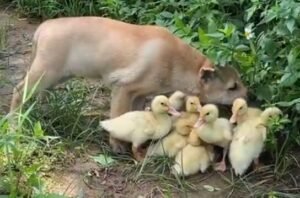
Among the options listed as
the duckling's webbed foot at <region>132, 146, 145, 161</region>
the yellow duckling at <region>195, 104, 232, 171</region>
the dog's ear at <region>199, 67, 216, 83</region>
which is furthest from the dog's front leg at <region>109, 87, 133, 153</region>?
the yellow duckling at <region>195, 104, 232, 171</region>

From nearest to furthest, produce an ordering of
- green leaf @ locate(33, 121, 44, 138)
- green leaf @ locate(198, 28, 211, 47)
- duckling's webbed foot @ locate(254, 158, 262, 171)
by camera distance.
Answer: green leaf @ locate(33, 121, 44, 138), duckling's webbed foot @ locate(254, 158, 262, 171), green leaf @ locate(198, 28, 211, 47)

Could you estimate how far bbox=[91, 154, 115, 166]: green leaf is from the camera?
15.9 ft

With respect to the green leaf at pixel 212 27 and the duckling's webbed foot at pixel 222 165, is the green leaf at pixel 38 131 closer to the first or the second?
the duckling's webbed foot at pixel 222 165

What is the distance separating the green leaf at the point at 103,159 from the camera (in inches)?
190

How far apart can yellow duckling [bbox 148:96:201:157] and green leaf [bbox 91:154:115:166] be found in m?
0.23

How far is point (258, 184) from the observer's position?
184 inches

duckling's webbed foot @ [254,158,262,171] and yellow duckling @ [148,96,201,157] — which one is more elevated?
yellow duckling @ [148,96,201,157]

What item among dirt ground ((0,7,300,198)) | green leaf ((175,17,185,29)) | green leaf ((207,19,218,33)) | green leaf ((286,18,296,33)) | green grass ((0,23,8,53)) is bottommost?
dirt ground ((0,7,300,198))

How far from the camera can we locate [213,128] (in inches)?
185

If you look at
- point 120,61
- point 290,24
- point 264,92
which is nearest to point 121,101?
point 120,61

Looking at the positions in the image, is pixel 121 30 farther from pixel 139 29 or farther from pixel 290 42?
pixel 290 42

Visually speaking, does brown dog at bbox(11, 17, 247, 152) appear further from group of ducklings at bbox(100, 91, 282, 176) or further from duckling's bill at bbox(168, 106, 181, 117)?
duckling's bill at bbox(168, 106, 181, 117)

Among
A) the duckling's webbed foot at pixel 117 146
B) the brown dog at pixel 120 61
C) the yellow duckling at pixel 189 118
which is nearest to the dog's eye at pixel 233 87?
the brown dog at pixel 120 61

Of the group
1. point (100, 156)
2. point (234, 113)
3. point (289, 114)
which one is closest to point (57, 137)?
point (100, 156)
